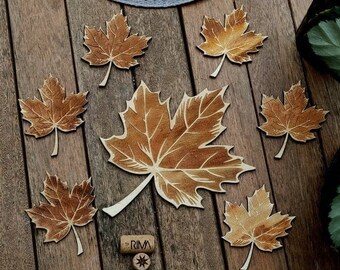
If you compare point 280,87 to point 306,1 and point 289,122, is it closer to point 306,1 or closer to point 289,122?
point 289,122

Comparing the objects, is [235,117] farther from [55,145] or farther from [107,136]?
[55,145]

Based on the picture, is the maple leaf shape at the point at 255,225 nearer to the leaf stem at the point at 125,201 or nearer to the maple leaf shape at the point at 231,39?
the leaf stem at the point at 125,201

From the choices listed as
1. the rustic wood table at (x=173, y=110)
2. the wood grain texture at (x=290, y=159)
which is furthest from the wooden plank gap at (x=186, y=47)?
the wood grain texture at (x=290, y=159)

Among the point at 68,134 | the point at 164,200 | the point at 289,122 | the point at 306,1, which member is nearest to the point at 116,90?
the point at 68,134

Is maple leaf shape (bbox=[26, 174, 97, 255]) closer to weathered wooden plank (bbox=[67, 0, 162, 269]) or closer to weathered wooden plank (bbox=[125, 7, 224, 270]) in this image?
weathered wooden plank (bbox=[67, 0, 162, 269])

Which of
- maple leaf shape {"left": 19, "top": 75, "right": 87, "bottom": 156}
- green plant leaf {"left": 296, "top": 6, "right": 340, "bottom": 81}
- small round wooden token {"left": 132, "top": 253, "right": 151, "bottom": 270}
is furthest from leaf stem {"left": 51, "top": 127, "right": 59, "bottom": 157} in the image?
green plant leaf {"left": 296, "top": 6, "right": 340, "bottom": 81}
